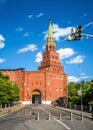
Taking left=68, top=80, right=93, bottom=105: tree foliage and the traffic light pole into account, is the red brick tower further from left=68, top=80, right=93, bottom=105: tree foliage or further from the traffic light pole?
the traffic light pole

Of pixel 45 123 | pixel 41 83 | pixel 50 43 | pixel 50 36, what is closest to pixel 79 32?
pixel 45 123

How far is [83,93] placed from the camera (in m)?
69.6

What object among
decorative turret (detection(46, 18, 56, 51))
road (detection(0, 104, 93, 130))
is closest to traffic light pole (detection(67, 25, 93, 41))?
road (detection(0, 104, 93, 130))

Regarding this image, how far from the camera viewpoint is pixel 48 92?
435ft

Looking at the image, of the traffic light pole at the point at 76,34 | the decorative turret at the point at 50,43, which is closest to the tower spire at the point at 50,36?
the decorative turret at the point at 50,43

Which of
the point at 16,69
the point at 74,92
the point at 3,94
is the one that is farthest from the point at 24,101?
the point at 3,94

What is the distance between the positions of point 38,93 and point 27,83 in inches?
291

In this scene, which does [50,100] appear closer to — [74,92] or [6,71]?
[6,71]

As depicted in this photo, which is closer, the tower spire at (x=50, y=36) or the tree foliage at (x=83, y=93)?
the tree foliage at (x=83, y=93)

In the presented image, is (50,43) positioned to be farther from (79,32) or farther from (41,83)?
(79,32)

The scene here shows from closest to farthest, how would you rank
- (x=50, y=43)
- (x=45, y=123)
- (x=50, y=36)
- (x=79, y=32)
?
(x=79, y=32), (x=45, y=123), (x=50, y=43), (x=50, y=36)

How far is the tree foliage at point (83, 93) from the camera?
58213mm

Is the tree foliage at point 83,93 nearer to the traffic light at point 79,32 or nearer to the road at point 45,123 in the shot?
the road at point 45,123

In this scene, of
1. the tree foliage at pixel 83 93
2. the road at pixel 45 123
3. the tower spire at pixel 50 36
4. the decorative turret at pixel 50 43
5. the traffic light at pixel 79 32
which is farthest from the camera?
the tower spire at pixel 50 36
